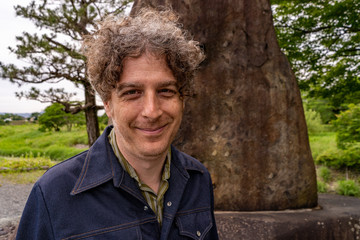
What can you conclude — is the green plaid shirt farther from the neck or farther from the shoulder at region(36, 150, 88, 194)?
the shoulder at region(36, 150, 88, 194)

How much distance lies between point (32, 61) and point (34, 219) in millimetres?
8493

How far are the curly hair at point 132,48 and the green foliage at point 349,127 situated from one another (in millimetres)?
7295

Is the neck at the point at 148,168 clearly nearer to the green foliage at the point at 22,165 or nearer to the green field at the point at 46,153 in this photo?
the green field at the point at 46,153

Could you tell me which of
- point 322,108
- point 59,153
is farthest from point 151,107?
point 322,108

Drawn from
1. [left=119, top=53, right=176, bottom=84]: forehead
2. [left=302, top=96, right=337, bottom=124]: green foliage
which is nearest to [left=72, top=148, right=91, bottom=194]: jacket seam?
[left=119, top=53, right=176, bottom=84]: forehead

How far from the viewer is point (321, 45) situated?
21.5 ft

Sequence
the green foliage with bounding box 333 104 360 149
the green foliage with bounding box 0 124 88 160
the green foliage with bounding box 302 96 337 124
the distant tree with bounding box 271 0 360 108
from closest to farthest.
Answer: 1. the distant tree with bounding box 271 0 360 108
2. the green foliage with bounding box 333 104 360 149
3. the green foliage with bounding box 0 124 88 160
4. the green foliage with bounding box 302 96 337 124

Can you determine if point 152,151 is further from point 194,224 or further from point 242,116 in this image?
point 242,116

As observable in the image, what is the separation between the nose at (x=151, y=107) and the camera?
1.34 m

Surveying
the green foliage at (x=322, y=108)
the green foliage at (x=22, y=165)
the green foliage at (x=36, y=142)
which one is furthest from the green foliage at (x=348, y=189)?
the green foliage at (x=322, y=108)

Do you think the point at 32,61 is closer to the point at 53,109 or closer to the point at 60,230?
the point at 60,230

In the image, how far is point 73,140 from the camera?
1841 cm

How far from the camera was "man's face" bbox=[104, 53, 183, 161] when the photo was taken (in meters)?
1.36

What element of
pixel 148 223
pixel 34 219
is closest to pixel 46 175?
pixel 34 219
